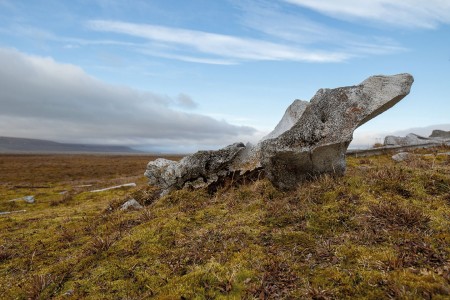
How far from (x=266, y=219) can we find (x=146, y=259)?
3846mm

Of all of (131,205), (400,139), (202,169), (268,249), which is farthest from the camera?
(400,139)

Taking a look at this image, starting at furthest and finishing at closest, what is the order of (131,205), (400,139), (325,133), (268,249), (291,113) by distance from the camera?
1. (400,139)
2. (131,205)
3. (291,113)
4. (325,133)
5. (268,249)

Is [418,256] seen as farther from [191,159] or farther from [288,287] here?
[191,159]

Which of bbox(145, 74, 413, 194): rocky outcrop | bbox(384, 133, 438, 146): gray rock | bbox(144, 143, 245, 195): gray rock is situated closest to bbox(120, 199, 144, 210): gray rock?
bbox(144, 143, 245, 195): gray rock

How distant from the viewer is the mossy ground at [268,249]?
6434 mm

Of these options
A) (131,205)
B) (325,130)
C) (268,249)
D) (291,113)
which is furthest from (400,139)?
(268,249)

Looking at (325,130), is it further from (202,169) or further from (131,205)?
(131,205)

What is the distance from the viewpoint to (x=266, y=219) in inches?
396

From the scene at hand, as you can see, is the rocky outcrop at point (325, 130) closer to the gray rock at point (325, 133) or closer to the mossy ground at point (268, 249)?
the gray rock at point (325, 133)

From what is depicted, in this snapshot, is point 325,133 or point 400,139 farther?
point 400,139

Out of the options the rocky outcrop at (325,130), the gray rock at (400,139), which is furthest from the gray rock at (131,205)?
the gray rock at (400,139)

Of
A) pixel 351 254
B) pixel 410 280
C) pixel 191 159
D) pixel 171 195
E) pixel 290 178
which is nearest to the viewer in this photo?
pixel 410 280

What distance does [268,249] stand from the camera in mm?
8219

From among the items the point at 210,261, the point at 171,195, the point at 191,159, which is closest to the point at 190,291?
the point at 210,261
